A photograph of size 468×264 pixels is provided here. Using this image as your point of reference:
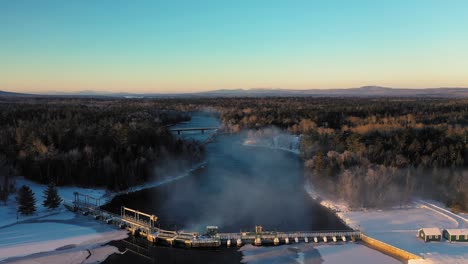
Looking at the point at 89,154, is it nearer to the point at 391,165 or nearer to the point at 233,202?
the point at 233,202

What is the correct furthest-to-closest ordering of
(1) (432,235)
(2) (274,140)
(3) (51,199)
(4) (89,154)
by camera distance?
(2) (274,140) → (4) (89,154) → (3) (51,199) → (1) (432,235)

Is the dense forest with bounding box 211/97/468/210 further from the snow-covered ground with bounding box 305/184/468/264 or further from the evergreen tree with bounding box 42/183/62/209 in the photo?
the evergreen tree with bounding box 42/183/62/209

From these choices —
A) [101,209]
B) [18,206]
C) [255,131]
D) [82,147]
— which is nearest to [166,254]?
[101,209]

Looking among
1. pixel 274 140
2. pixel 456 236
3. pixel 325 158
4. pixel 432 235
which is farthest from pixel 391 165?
pixel 274 140

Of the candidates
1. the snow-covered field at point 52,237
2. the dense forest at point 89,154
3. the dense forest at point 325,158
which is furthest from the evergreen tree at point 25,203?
the dense forest at point 325,158

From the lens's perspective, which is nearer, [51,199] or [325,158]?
[51,199]

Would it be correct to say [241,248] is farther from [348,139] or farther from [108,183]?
[348,139]
